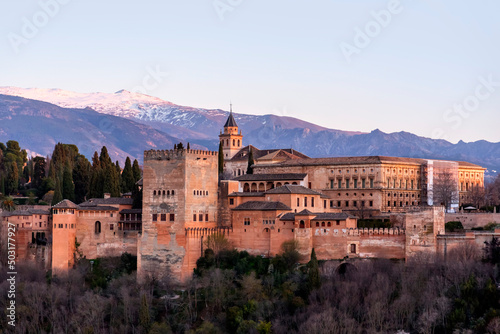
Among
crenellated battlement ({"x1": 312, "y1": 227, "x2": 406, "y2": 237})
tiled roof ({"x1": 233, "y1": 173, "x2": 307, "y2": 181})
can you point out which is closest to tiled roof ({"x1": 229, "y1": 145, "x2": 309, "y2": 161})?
tiled roof ({"x1": 233, "y1": 173, "x2": 307, "y2": 181})

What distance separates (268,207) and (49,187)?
30562 mm

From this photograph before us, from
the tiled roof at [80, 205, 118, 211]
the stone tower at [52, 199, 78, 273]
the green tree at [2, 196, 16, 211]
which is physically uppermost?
the green tree at [2, 196, 16, 211]

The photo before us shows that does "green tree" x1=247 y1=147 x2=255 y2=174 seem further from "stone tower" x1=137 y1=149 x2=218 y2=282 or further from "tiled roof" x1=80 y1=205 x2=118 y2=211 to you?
"stone tower" x1=137 y1=149 x2=218 y2=282

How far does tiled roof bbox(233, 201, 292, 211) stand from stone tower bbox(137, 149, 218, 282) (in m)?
2.18

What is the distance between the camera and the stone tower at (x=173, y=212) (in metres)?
53.0

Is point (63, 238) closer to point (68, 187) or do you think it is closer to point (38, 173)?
point (68, 187)

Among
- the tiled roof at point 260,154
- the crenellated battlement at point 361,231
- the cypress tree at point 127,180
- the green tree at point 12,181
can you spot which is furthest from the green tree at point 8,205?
the crenellated battlement at point 361,231

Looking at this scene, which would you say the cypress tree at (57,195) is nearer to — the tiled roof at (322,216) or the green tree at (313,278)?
the tiled roof at (322,216)

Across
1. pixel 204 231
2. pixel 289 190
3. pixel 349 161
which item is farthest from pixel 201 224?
pixel 349 161

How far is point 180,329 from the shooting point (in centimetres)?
4781

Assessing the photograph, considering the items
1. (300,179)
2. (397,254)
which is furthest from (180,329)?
(300,179)

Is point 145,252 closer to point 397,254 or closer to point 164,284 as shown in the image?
point 164,284

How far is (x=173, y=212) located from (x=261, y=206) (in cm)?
537

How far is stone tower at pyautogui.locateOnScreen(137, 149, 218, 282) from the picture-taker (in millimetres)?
52969
